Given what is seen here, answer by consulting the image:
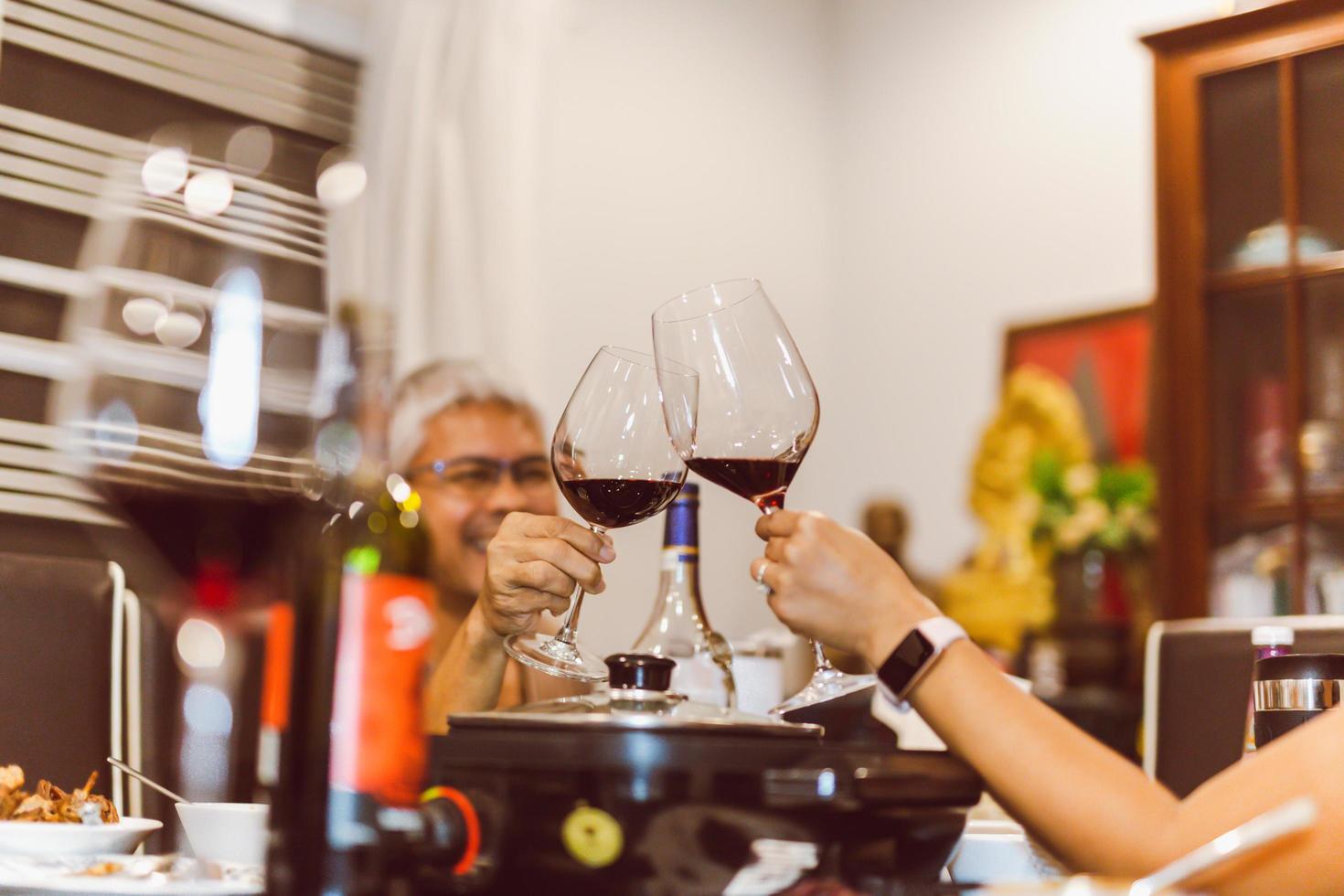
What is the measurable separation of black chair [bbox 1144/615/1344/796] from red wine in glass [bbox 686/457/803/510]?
731mm

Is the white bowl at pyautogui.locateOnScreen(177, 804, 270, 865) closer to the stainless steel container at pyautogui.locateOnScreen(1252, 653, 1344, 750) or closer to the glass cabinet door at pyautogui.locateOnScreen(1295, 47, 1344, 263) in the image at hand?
the stainless steel container at pyautogui.locateOnScreen(1252, 653, 1344, 750)

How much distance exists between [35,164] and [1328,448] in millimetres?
2194

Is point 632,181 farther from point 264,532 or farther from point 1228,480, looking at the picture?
point 264,532

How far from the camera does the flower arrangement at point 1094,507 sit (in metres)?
2.86

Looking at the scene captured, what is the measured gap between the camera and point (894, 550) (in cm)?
327

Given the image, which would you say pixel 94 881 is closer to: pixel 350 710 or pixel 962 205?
pixel 350 710

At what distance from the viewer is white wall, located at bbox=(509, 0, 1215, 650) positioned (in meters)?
3.11

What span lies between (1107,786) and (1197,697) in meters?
0.81

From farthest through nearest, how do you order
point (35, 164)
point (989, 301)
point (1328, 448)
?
point (989, 301) < point (1328, 448) < point (35, 164)

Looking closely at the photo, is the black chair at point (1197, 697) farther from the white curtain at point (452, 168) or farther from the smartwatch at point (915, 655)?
the white curtain at point (452, 168)

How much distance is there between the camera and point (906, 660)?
2.34 feet

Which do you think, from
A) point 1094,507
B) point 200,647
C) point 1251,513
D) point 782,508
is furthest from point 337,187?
point 1094,507

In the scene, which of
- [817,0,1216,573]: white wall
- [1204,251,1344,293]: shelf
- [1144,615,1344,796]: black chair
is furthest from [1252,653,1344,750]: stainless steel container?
[817,0,1216,573]: white wall

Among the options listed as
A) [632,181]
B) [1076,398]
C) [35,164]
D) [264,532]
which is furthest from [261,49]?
[264,532]
